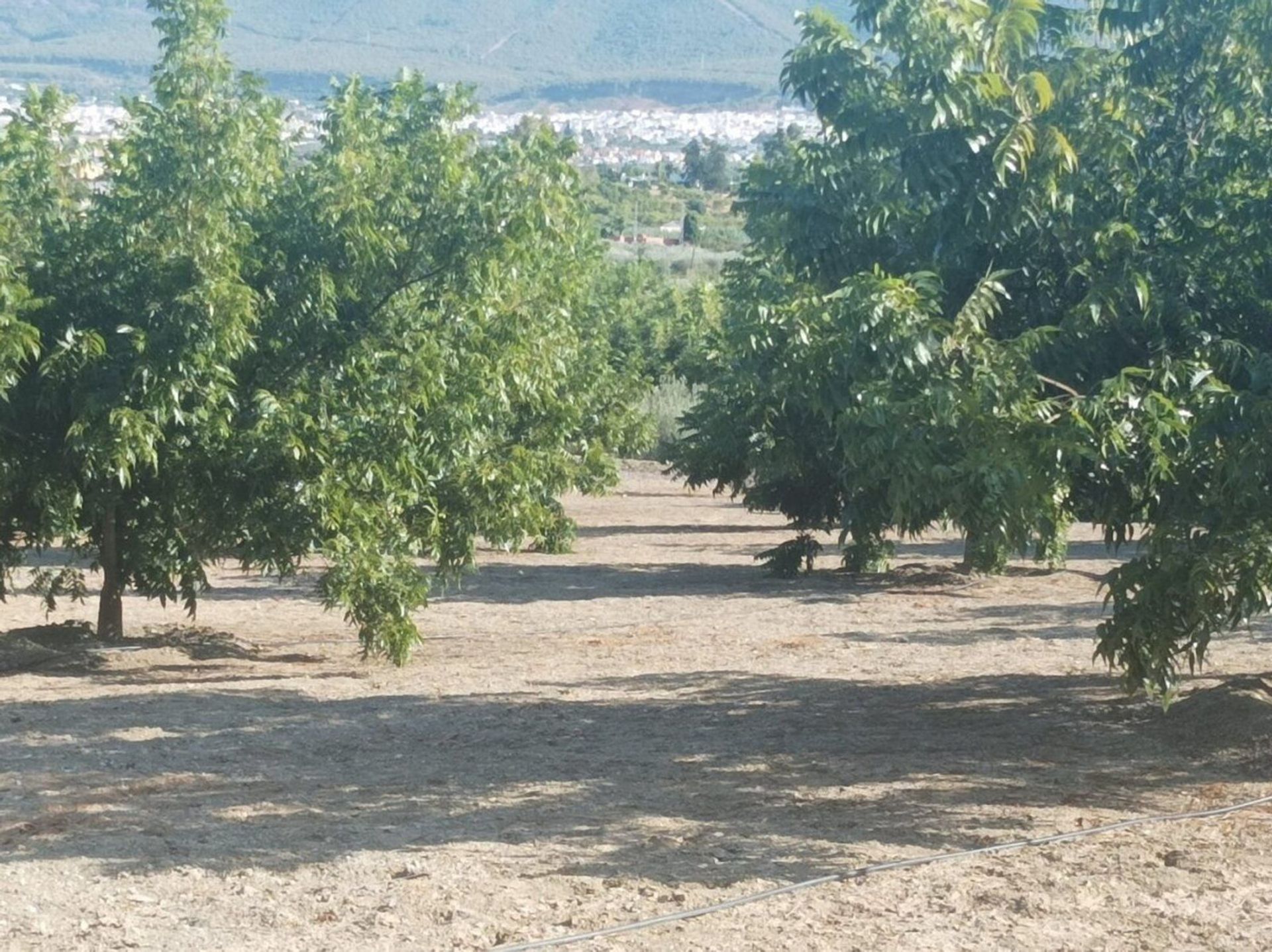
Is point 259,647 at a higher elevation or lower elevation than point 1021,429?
lower

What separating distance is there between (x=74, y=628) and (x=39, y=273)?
12.9ft

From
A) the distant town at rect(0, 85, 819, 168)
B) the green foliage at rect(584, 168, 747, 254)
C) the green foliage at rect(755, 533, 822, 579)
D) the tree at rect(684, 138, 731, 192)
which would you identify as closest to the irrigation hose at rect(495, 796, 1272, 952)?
the green foliage at rect(755, 533, 822, 579)

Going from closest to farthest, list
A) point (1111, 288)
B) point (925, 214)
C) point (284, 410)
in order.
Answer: point (1111, 288)
point (925, 214)
point (284, 410)

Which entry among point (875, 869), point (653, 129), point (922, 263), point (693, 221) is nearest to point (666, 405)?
point (693, 221)

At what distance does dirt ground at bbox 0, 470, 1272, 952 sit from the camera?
634 centimetres

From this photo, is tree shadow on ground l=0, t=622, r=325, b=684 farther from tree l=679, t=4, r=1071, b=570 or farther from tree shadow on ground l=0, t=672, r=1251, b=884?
tree l=679, t=4, r=1071, b=570

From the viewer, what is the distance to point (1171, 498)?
7766mm

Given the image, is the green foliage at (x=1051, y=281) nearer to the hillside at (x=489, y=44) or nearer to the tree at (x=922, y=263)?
the tree at (x=922, y=263)

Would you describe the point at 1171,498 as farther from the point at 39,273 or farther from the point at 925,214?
the point at 39,273

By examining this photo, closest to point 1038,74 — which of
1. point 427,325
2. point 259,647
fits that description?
point 427,325

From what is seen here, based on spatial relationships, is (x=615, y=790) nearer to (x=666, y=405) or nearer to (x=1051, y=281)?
(x=1051, y=281)

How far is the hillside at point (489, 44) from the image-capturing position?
153 meters

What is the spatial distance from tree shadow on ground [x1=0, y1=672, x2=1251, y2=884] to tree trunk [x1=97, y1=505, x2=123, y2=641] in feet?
5.64

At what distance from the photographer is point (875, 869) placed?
22.6ft
